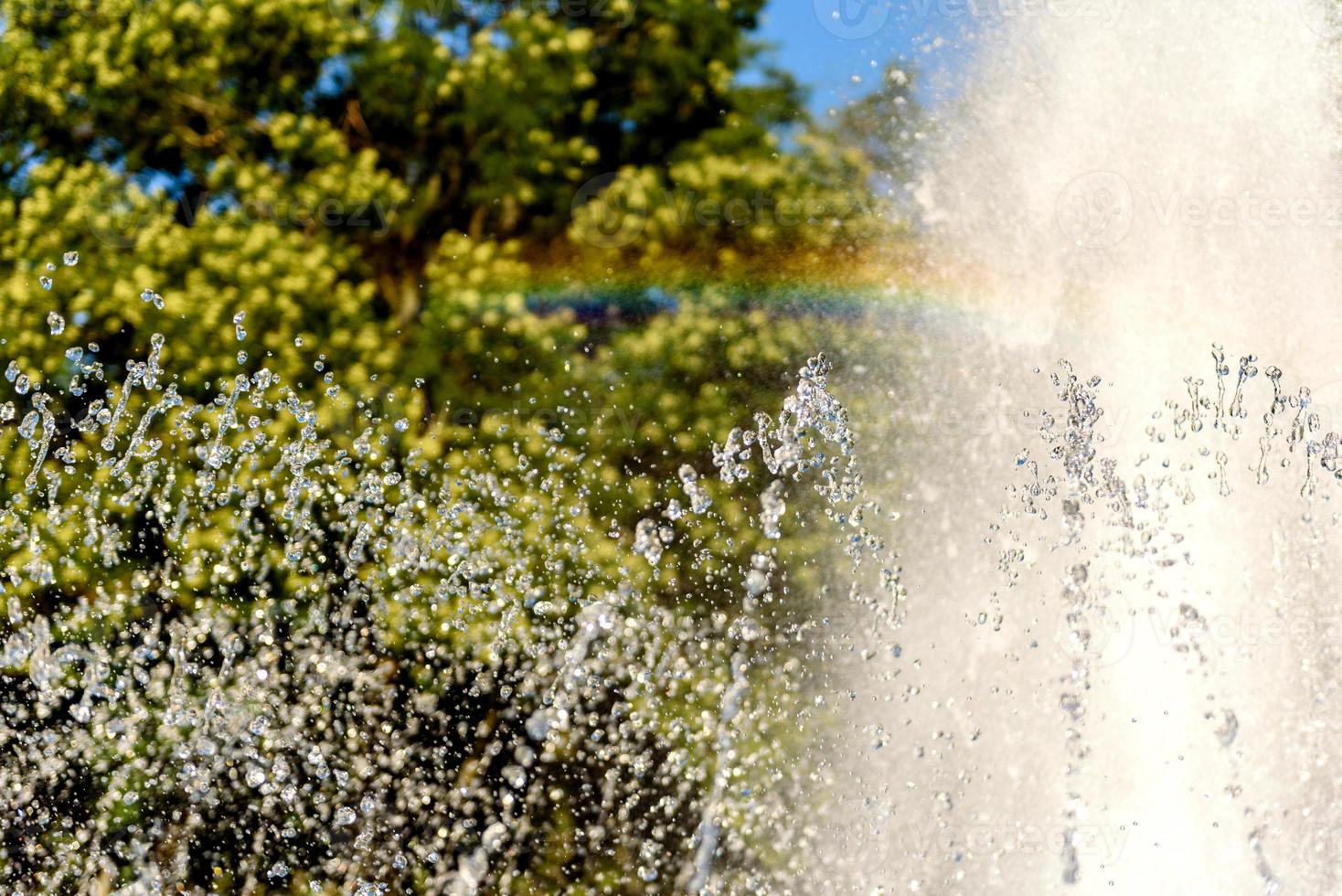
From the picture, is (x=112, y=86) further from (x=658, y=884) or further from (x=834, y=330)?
(x=658, y=884)

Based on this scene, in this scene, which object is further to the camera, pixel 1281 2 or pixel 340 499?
pixel 340 499

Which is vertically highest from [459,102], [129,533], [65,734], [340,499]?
[459,102]

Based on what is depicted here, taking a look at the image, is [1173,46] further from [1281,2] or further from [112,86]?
[112,86]

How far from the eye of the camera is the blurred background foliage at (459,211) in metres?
8.58

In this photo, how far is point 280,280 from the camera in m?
8.77

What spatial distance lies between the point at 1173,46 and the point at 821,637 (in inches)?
135

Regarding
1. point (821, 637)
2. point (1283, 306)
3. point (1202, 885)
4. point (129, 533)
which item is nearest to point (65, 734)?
point (129, 533)

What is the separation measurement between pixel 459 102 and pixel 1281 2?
5658mm

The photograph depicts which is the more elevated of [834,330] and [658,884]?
[834,330]

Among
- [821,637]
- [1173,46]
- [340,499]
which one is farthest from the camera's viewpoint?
[340,499]

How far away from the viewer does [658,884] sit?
6.36 metres

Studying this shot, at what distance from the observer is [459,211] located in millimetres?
9742

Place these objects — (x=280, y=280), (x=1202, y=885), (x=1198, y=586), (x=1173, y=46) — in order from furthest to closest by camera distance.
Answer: (x=280, y=280)
(x=1173, y=46)
(x=1198, y=586)
(x=1202, y=885)

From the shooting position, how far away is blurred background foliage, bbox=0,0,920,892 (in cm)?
858
